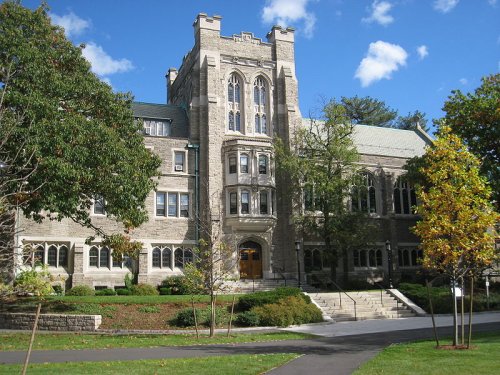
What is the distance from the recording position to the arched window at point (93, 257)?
31.8m

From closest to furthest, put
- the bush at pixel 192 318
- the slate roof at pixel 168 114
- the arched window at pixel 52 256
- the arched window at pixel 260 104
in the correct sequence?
the bush at pixel 192 318
the arched window at pixel 52 256
the slate roof at pixel 168 114
the arched window at pixel 260 104

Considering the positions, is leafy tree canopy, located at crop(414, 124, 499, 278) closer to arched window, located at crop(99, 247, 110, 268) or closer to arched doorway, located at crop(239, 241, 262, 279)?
arched doorway, located at crop(239, 241, 262, 279)

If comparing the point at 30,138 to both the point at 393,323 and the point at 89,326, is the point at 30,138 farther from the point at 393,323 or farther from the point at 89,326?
the point at 393,323

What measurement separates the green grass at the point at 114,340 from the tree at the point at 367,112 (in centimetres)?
5005

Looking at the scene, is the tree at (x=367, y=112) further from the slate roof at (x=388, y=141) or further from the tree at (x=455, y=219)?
the tree at (x=455, y=219)

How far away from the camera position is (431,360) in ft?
39.6

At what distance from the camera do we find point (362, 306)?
91.0ft

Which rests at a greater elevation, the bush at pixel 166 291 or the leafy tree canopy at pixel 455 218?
the leafy tree canopy at pixel 455 218

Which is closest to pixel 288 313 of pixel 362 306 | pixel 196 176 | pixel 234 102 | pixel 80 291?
pixel 362 306

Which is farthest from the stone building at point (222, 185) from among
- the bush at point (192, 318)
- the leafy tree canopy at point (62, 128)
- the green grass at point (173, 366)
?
the green grass at point (173, 366)

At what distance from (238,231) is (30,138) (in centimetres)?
1833

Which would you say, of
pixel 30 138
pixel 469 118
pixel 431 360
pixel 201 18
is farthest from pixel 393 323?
pixel 201 18

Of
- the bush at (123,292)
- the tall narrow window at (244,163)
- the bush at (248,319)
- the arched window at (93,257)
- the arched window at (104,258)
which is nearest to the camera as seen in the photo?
the bush at (248,319)

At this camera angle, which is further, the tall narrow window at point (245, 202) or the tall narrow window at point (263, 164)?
the tall narrow window at point (263, 164)
